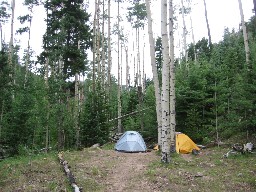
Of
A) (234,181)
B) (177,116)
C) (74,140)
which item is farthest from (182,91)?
(234,181)

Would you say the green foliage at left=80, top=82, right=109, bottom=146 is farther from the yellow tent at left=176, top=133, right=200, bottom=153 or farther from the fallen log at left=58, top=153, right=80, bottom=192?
the fallen log at left=58, top=153, right=80, bottom=192

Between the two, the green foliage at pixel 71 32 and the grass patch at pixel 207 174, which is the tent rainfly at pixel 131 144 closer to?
the grass patch at pixel 207 174

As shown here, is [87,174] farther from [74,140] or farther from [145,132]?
[145,132]

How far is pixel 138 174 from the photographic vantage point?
898cm

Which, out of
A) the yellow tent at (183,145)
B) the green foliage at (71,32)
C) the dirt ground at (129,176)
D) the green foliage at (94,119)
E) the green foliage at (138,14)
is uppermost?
the green foliage at (138,14)

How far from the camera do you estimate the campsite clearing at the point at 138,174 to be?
762 cm

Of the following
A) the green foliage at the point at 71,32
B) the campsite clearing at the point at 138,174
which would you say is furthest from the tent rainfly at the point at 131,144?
the green foliage at the point at 71,32

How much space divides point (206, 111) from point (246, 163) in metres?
5.82

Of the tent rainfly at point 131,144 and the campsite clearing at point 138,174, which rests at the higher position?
the tent rainfly at point 131,144

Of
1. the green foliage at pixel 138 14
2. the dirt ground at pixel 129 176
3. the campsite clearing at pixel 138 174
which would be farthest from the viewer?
the green foliage at pixel 138 14

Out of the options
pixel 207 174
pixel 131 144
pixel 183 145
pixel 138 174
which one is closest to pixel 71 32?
pixel 131 144

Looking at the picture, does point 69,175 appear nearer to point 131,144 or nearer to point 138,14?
point 131,144

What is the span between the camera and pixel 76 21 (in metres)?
16.3

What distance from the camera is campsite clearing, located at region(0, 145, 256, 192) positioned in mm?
7625
